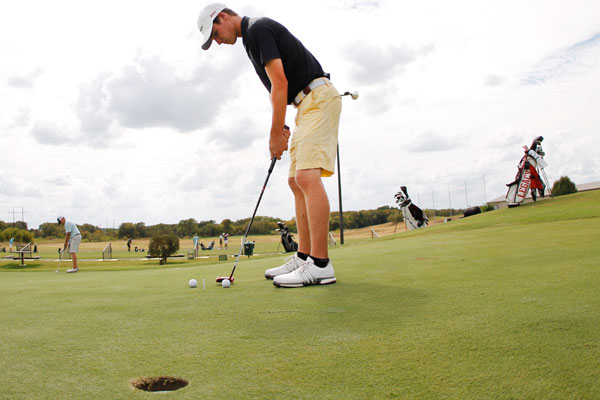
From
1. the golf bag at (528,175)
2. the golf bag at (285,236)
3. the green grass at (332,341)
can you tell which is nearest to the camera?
the green grass at (332,341)

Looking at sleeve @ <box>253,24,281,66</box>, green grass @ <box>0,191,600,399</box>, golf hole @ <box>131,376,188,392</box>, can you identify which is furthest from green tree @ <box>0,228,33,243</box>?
golf hole @ <box>131,376,188,392</box>

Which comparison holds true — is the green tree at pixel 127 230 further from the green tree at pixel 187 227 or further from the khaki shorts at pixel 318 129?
the khaki shorts at pixel 318 129

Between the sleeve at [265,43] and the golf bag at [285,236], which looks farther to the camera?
the golf bag at [285,236]

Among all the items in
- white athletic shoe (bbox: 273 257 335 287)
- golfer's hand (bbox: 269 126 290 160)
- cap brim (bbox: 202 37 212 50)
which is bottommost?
white athletic shoe (bbox: 273 257 335 287)

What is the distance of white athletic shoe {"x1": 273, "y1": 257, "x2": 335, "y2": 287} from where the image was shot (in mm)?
3627

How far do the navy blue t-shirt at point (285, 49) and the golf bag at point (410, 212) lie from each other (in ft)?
86.6

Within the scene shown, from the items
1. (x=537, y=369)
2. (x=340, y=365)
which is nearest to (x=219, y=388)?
(x=340, y=365)

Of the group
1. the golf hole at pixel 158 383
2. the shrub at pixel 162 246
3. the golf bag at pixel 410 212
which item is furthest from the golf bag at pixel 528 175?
the shrub at pixel 162 246

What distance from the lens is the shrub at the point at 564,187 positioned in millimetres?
31969

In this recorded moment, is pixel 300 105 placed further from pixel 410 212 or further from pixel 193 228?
pixel 193 228

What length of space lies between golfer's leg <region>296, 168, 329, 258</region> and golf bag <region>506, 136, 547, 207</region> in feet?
66.7

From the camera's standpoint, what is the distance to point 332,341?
1.89 metres

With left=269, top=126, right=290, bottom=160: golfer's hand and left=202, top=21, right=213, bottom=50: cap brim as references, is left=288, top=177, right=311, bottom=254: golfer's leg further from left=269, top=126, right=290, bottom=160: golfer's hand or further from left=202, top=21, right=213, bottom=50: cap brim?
left=202, top=21, right=213, bottom=50: cap brim

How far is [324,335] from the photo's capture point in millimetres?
1989
